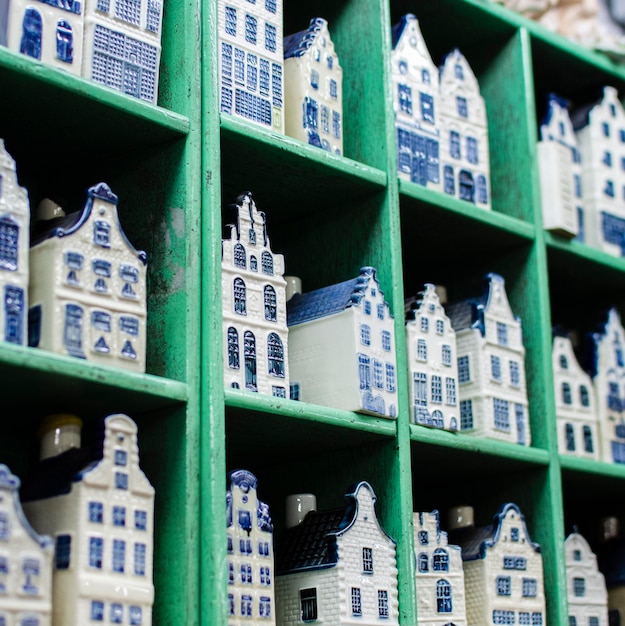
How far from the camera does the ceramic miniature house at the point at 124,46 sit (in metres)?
2.00

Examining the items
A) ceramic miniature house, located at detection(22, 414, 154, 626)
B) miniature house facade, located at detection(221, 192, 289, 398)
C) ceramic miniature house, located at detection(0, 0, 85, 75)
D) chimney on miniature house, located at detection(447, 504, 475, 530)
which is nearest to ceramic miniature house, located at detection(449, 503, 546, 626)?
chimney on miniature house, located at detection(447, 504, 475, 530)

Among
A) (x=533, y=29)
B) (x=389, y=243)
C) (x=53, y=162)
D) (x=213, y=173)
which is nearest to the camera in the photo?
(x=213, y=173)

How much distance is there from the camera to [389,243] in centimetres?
234

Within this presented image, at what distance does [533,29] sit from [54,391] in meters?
1.51

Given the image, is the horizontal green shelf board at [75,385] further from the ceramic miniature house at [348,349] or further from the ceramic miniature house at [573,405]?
the ceramic miniature house at [573,405]

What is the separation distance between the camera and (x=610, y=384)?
290 centimetres

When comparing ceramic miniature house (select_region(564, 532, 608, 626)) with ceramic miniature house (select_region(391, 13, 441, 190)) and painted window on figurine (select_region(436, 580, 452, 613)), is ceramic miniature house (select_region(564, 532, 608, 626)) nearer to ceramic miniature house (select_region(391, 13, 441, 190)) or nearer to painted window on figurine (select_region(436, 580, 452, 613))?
painted window on figurine (select_region(436, 580, 452, 613))

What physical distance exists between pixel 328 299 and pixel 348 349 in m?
0.13

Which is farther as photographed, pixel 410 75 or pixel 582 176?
pixel 582 176

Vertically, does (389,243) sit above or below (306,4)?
below

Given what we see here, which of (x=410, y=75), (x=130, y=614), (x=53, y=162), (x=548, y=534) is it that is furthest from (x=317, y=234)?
(x=130, y=614)

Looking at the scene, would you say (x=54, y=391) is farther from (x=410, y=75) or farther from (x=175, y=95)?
(x=410, y=75)

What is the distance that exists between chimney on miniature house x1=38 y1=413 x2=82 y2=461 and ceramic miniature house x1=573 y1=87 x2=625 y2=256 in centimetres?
147

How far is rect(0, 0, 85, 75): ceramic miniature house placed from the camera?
1.91 meters
